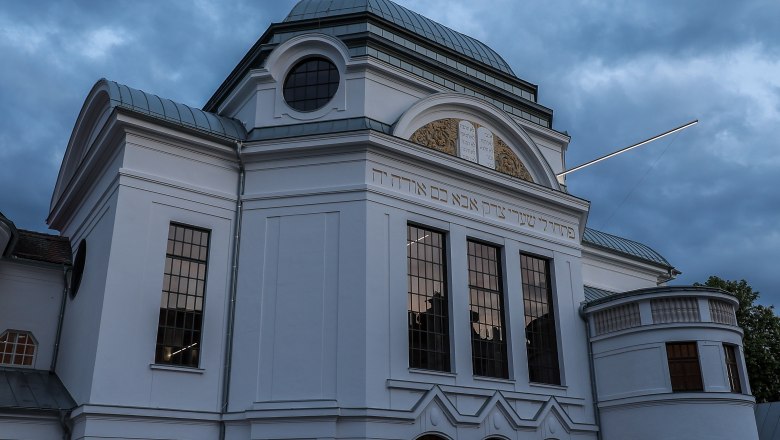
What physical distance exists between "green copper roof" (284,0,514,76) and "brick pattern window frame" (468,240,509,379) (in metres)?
7.65

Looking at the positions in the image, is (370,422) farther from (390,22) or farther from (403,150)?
(390,22)

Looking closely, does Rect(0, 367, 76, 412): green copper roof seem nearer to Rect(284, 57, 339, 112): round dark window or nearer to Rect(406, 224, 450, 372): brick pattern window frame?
Rect(406, 224, 450, 372): brick pattern window frame

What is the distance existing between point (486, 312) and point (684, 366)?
19.7 feet

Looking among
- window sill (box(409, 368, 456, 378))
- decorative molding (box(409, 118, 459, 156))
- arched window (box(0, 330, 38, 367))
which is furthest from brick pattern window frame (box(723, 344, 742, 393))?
arched window (box(0, 330, 38, 367))

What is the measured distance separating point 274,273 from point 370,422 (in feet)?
15.0

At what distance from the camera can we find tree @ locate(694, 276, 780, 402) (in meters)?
34.4

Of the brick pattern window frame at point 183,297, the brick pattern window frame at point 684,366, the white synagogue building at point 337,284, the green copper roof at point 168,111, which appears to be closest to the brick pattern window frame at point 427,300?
the white synagogue building at point 337,284

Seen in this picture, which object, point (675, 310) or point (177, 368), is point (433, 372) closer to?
point (177, 368)

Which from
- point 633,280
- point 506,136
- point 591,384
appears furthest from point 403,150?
point 633,280

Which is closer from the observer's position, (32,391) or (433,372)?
(32,391)

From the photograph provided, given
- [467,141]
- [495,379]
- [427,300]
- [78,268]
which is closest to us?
[427,300]

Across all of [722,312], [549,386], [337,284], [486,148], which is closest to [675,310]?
[722,312]

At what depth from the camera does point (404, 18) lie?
25.1m

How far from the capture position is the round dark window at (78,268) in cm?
2008
